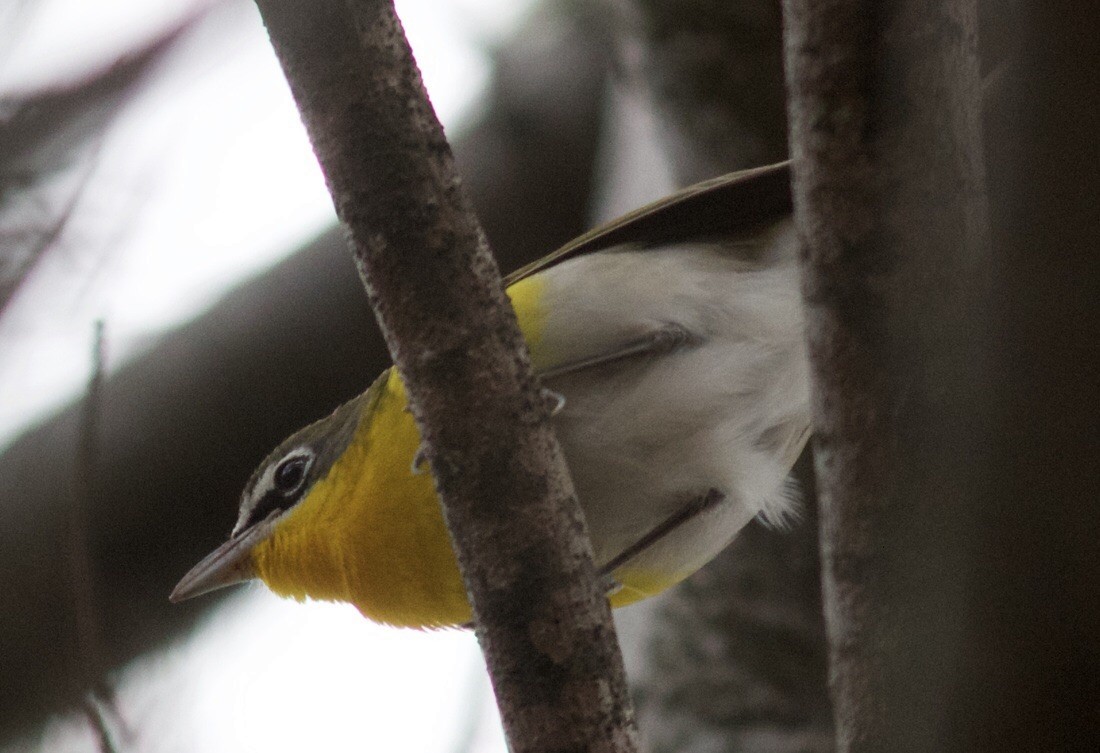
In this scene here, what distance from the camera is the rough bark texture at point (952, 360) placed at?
4.96 ft

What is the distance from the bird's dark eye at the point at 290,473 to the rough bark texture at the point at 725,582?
161 cm

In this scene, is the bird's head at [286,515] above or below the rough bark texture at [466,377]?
below

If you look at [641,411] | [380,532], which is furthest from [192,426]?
[641,411]

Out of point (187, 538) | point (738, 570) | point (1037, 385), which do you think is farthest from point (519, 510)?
point (738, 570)

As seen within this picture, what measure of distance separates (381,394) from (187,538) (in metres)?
1.25

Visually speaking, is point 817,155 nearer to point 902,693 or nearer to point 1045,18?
point 1045,18

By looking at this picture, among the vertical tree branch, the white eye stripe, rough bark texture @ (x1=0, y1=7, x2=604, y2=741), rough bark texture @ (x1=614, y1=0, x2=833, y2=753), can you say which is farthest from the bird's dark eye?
the vertical tree branch

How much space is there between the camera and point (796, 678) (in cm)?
442

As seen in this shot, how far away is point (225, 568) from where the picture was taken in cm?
359

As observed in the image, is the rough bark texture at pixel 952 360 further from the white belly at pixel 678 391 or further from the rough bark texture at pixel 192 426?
the rough bark texture at pixel 192 426

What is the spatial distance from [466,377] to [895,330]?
637 mm

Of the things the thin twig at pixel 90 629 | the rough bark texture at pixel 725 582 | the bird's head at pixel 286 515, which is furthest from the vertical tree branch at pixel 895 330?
the rough bark texture at pixel 725 582

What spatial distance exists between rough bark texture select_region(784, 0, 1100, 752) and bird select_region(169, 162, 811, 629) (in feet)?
4.49

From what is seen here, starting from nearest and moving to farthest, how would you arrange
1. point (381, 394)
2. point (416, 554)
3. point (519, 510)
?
point (519, 510)
point (416, 554)
point (381, 394)
